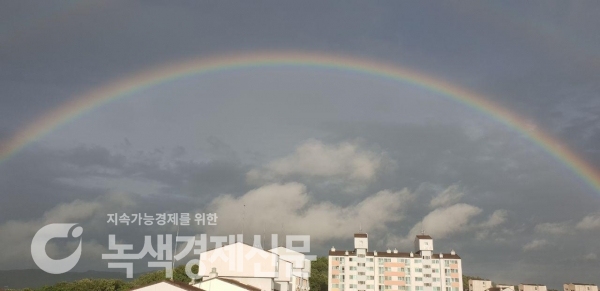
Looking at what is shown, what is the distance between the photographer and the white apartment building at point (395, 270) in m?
91.1

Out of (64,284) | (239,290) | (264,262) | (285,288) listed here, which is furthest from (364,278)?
(64,284)

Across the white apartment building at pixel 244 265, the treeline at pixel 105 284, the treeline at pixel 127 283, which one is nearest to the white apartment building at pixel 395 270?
the treeline at pixel 127 283

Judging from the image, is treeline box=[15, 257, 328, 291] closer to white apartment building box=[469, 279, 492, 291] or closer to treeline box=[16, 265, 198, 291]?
treeline box=[16, 265, 198, 291]

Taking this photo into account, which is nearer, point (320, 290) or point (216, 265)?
point (216, 265)

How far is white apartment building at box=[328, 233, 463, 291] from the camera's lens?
299 ft

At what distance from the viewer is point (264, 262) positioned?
6806 centimetres

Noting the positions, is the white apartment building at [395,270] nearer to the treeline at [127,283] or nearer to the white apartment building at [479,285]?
the treeline at [127,283]

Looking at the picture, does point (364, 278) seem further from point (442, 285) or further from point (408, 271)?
point (442, 285)

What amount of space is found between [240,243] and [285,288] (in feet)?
36.2

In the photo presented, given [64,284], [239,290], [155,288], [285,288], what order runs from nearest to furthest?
1. [155,288]
2. [239,290]
3. [285,288]
4. [64,284]

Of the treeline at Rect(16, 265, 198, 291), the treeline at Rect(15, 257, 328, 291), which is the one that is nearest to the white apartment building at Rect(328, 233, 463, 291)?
the treeline at Rect(15, 257, 328, 291)

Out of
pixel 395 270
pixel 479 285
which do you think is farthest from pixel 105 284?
pixel 479 285

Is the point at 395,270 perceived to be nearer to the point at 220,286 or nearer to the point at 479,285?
the point at 479,285

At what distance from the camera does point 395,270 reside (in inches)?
3647
